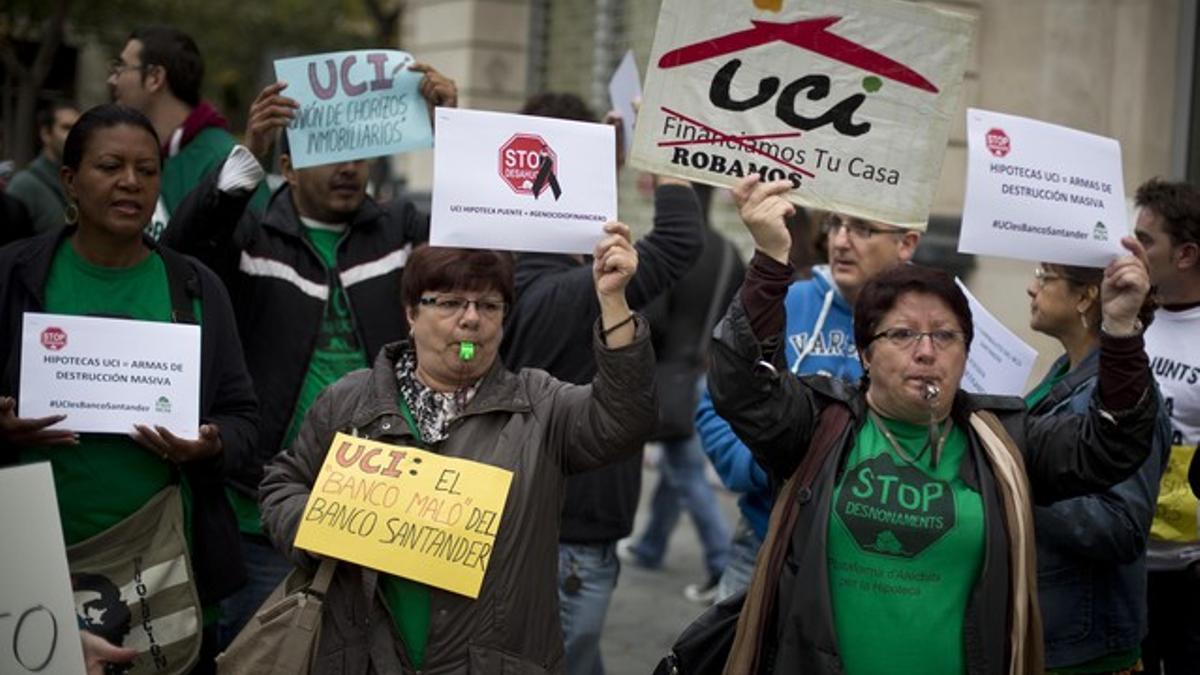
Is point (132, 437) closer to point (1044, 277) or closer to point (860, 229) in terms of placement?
point (860, 229)

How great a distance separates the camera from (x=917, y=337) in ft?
11.6

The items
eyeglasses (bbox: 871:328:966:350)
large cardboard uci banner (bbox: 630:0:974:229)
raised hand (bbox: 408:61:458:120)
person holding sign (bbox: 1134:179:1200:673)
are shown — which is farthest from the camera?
raised hand (bbox: 408:61:458:120)

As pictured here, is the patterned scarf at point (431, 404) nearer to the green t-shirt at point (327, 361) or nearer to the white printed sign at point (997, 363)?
the green t-shirt at point (327, 361)

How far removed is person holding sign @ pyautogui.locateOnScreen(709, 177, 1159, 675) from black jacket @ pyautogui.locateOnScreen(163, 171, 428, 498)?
159 cm

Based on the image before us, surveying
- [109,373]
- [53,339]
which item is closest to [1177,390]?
[109,373]

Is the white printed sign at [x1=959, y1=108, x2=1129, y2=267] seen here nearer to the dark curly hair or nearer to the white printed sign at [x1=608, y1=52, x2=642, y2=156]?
the dark curly hair

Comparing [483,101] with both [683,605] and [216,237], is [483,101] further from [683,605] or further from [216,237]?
[216,237]

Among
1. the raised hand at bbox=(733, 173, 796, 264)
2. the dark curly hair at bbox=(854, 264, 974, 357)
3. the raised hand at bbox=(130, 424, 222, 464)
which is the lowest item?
the raised hand at bbox=(130, 424, 222, 464)

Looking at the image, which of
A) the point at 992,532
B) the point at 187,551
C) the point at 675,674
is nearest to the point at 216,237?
the point at 187,551

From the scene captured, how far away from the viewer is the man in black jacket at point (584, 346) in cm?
473

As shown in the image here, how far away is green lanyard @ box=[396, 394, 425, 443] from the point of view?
3602mm

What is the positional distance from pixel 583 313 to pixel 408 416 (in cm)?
118

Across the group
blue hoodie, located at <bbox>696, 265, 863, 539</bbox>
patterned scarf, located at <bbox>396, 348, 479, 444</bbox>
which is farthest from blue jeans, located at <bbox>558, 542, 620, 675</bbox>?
patterned scarf, located at <bbox>396, 348, 479, 444</bbox>

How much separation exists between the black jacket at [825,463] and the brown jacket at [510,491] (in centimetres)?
21
